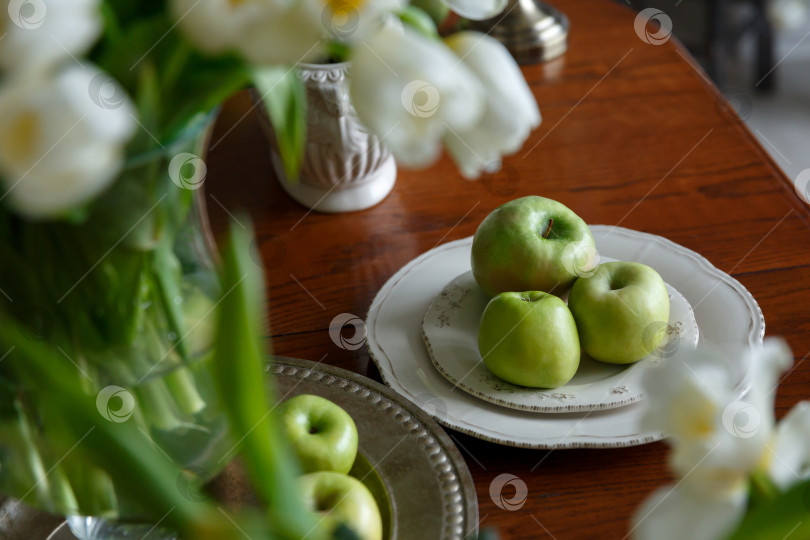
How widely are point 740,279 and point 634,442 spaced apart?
24 cm

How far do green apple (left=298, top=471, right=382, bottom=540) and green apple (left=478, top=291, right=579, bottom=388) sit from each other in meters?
0.16

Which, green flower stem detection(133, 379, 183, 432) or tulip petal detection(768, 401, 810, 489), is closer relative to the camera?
tulip petal detection(768, 401, 810, 489)

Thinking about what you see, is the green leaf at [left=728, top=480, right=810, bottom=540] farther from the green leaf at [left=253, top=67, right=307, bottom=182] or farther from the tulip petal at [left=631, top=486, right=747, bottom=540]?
the green leaf at [left=253, top=67, right=307, bottom=182]

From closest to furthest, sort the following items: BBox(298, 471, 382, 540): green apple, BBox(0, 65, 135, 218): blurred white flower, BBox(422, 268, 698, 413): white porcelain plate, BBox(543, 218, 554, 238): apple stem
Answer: BBox(0, 65, 135, 218): blurred white flower, BBox(298, 471, 382, 540): green apple, BBox(422, 268, 698, 413): white porcelain plate, BBox(543, 218, 554, 238): apple stem

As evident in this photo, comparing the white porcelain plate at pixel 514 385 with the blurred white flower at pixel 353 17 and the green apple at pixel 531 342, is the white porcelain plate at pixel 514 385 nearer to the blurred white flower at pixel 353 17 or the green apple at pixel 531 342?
the green apple at pixel 531 342

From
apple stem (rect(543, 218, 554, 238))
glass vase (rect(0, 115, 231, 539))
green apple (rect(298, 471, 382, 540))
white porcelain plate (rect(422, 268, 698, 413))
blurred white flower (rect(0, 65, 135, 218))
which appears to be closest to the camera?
blurred white flower (rect(0, 65, 135, 218))

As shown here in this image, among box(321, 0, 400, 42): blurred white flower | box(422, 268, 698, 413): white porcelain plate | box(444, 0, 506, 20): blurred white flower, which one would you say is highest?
box(321, 0, 400, 42): blurred white flower

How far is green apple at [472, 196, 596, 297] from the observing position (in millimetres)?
680

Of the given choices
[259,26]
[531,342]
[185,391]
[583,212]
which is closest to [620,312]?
[531,342]

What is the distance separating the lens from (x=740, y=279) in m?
0.72

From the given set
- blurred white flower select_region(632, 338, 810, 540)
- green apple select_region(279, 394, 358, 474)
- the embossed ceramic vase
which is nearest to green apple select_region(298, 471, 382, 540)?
green apple select_region(279, 394, 358, 474)

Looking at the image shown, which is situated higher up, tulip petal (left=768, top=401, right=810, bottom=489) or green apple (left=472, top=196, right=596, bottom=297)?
tulip petal (left=768, top=401, right=810, bottom=489)

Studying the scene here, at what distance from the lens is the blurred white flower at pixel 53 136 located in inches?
9.2

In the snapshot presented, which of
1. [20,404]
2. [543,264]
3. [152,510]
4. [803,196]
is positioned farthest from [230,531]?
[803,196]
